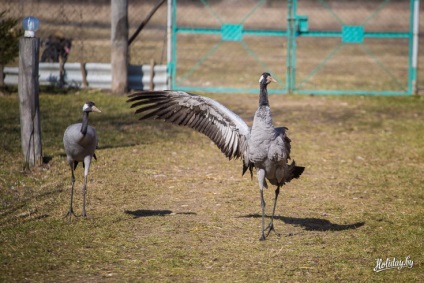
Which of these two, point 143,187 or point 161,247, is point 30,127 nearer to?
point 143,187

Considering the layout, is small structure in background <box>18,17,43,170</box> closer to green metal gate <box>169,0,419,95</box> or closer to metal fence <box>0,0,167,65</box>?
metal fence <box>0,0,167,65</box>

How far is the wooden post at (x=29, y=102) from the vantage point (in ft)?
32.2

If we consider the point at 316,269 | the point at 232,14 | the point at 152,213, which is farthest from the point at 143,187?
the point at 232,14

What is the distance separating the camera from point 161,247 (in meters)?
6.87

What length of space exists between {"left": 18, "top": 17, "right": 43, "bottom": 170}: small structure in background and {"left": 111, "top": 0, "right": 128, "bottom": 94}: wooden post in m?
5.72

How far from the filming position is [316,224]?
25.5 ft

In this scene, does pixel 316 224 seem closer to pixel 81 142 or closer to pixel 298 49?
pixel 81 142

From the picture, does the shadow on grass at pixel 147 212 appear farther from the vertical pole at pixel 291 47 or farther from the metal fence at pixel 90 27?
the vertical pole at pixel 291 47

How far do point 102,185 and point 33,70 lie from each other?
1.92 m

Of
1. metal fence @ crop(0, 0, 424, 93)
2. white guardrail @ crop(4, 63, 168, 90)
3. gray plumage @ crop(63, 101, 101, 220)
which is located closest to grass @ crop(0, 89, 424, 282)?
gray plumage @ crop(63, 101, 101, 220)

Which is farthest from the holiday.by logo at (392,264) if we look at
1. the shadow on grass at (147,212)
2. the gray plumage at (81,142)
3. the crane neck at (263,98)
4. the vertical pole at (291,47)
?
the vertical pole at (291,47)

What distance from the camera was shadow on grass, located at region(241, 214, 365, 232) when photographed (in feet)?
25.0

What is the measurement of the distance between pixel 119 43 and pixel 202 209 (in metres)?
7.98

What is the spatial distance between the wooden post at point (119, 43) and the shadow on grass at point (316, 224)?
8.23 meters
